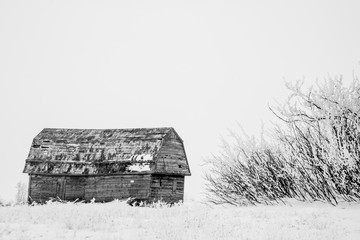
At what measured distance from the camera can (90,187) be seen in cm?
2923

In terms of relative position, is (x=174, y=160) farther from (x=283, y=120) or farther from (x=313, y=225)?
(x=313, y=225)

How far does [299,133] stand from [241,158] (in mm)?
2283

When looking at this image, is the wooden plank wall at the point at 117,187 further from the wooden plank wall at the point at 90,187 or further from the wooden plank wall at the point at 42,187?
the wooden plank wall at the point at 42,187

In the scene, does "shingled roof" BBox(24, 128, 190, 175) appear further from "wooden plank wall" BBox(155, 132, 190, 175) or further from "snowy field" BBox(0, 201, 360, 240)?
"snowy field" BBox(0, 201, 360, 240)

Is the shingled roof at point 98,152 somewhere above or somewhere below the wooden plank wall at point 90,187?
above

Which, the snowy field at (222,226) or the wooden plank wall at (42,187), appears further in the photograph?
the wooden plank wall at (42,187)

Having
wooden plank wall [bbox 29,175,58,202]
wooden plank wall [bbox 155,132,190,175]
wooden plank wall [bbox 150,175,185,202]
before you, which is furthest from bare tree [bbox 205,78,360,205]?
wooden plank wall [bbox 29,175,58,202]

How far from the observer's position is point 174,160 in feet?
98.6

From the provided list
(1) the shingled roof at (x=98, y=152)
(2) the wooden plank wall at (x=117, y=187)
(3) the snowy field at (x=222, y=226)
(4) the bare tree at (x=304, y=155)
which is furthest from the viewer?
(1) the shingled roof at (x=98, y=152)

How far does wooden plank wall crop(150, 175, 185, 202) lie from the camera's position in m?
28.3

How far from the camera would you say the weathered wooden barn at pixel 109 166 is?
2817 centimetres

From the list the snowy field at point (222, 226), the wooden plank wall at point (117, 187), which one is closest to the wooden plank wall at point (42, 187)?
the wooden plank wall at point (117, 187)

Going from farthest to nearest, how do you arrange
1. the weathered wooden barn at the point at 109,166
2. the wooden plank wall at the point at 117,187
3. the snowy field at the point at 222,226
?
the weathered wooden barn at the point at 109,166 → the wooden plank wall at the point at 117,187 → the snowy field at the point at 222,226

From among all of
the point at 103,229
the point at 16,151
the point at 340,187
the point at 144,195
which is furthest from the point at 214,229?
the point at 16,151
